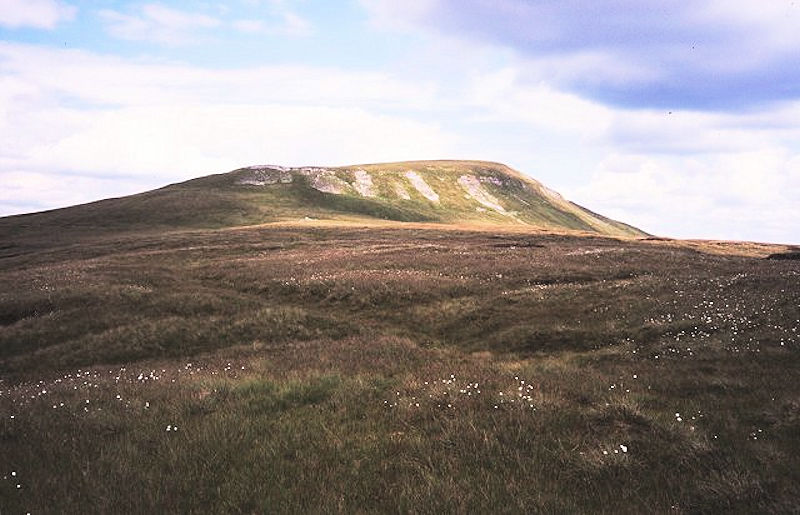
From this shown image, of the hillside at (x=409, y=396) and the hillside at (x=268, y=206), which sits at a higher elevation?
the hillside at (x=268, y=206)

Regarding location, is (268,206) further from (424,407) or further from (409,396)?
(424,407)

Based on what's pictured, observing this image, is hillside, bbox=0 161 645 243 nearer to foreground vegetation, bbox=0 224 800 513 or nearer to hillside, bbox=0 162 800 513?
hillside, bbox=0 162 800 513

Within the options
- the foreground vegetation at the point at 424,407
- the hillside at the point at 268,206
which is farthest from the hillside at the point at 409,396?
the hillside at the point at 268,206

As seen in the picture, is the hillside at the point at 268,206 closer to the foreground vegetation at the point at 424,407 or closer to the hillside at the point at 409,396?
the hillside at the point at 409,396

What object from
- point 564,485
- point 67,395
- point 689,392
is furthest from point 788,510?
point 67,395

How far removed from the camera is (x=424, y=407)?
9594 mm

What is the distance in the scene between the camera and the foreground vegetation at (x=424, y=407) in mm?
6777

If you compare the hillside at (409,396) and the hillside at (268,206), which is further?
the hillside at (268,206)

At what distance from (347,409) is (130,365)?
12292 mm

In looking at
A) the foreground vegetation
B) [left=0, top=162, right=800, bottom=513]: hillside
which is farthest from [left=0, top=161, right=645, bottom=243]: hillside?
the foreground vegetation

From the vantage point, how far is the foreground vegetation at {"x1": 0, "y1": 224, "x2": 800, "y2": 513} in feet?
22.2

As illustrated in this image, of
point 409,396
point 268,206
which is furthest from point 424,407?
point 268,206

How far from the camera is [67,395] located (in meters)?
12.0

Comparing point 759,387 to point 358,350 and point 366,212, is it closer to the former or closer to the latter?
point 358,350
